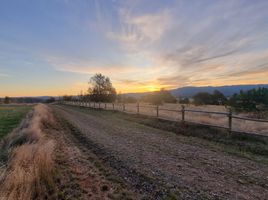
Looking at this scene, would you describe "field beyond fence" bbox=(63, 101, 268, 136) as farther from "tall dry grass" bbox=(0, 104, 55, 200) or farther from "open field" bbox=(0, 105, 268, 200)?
"tall dry grass" bbox=(0, 104, 55, 200)

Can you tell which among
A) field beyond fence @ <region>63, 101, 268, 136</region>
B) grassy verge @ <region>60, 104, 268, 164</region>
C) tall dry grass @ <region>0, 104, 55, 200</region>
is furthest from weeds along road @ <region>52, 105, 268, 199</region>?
field beyond fence @ <region>63, 101, 268, 136</region>

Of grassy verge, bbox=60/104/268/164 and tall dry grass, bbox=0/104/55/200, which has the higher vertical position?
tall dry grass, bbox=0/104/55/200

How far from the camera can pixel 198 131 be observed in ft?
34.1

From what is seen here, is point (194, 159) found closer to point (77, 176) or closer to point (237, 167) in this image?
point (237, 167)

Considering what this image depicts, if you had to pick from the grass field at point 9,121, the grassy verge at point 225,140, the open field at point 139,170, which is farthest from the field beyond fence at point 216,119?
the grass field at point 9,121

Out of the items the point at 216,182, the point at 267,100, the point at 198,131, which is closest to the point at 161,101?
the point at 267,100

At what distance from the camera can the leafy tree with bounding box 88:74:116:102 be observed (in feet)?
184

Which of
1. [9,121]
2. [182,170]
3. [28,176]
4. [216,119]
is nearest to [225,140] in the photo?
[182,170]

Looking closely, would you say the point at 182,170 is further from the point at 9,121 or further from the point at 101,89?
the point at 101,89

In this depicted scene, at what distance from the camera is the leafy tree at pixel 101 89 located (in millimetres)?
55969

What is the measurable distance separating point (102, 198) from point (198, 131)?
7.61 metres

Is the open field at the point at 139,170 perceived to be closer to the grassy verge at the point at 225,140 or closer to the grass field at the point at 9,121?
the grassy verge at the point at 225,140

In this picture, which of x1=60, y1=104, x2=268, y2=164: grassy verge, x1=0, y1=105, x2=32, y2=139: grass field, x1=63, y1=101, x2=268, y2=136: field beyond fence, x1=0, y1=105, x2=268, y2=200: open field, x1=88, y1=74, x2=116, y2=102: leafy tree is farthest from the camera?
x1=88, y1=74, x2=116, y2=102: leafy tree

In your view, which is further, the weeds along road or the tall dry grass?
the weeds along road
